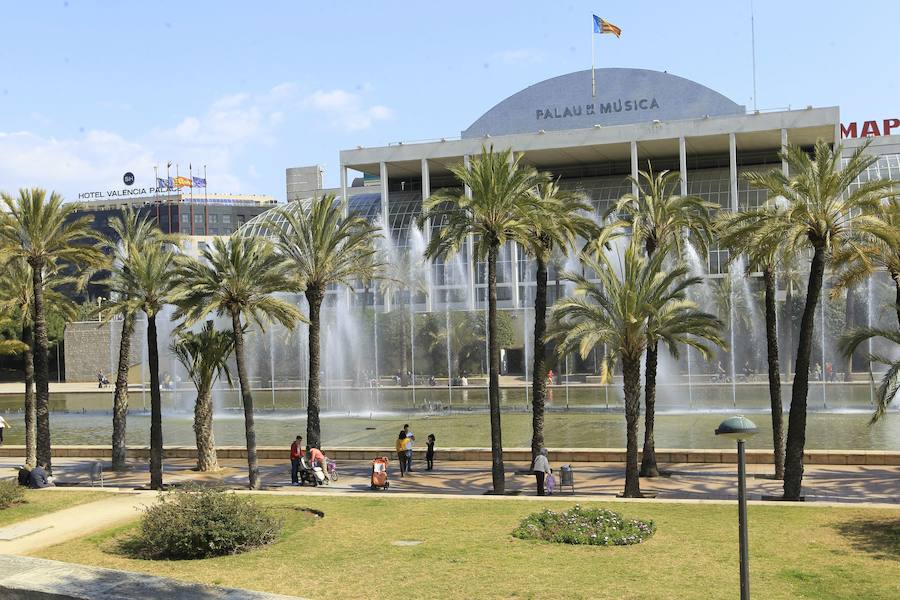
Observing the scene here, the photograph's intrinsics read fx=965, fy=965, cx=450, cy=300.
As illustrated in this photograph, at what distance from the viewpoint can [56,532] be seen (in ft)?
61.7

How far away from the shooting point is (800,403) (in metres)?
22.2

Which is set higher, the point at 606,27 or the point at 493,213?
the point at 606,27

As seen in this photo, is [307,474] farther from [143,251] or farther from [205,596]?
[205,596]

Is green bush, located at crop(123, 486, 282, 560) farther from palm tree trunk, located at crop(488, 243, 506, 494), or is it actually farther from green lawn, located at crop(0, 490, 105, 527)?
palm tree trunk, located at crop(488, 243, 506, 494)

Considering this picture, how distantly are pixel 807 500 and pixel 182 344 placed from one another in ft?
61.8

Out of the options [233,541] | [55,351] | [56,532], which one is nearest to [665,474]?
[233,541]

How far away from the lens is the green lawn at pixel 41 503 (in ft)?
67.6

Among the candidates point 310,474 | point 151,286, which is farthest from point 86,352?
point 310,474

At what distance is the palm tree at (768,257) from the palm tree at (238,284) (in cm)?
1206

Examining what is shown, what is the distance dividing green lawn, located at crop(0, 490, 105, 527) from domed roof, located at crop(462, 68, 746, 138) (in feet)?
221

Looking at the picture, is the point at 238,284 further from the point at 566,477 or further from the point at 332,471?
the point at 566,477

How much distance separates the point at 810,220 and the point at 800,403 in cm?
421

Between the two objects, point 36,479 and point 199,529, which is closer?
point 199,529

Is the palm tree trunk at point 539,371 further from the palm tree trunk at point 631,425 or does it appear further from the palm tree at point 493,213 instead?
the palm tree trunk at point 631,425
